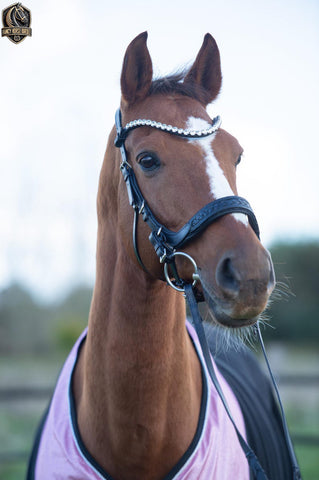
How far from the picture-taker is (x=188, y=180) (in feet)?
6.80

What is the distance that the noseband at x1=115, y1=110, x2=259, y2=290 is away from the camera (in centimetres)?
194

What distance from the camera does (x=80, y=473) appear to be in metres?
2.23

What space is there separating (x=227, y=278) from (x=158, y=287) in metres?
0.58

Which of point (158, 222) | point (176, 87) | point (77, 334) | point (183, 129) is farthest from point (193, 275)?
point (77, 334)

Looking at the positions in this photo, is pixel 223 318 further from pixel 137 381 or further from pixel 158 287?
pixel 137 381

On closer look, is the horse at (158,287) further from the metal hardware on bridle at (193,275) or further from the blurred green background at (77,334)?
the blurred green background at (77,334)

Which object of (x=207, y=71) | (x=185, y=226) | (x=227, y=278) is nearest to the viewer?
(x=227, y=278)

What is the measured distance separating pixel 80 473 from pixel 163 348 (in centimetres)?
75

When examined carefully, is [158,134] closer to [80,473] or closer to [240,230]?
[240,230]

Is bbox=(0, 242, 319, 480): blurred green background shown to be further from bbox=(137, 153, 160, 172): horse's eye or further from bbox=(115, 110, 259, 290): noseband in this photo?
bbox=(137, 153, 160, 172): horse's eye

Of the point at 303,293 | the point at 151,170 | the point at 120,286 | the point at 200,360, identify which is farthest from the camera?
the point at 303,293

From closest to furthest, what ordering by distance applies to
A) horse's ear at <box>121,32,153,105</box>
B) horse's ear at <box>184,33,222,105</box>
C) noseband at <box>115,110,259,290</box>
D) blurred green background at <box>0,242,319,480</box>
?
noseband at <box>115,110,259,290</box>
horse's ear at <box>121,32,153,105</box>
horse's ear at <box>184,33,222,105</box>
blurred green background at <box>0,242,319,480</box>

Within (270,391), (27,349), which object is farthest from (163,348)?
(27,349)

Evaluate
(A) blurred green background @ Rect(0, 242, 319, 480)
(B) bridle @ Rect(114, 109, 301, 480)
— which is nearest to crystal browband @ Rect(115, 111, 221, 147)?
(B) bridle @ Rect(114, 109, 301, 480)
